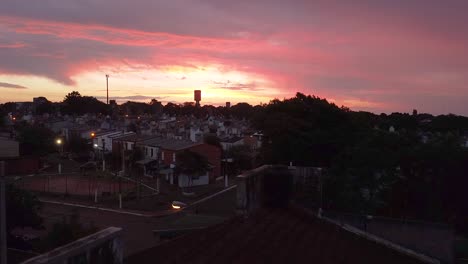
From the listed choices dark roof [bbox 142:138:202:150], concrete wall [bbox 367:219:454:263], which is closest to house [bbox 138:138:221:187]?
dark roof [bbox 142:138:202:150]

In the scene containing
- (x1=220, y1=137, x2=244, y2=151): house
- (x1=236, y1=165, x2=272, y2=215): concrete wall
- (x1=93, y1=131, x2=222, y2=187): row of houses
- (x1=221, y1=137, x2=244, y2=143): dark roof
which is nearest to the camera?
(x1=236, y1=165, x2=272, y2=215): concrete wall

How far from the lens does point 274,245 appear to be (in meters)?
5.29

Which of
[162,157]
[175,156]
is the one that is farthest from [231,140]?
[175,156]

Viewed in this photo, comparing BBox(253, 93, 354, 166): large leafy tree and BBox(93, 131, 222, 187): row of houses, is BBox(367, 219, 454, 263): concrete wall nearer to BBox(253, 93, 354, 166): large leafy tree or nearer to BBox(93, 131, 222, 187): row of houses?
BBox(253, 93, 354, 166): large leafy tree

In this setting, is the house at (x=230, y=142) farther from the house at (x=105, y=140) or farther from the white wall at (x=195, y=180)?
the house at (x=105, y=140)

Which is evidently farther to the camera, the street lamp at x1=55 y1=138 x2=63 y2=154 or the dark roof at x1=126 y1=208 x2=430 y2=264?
the street lamp at x1=55 y1=138 x2=63 y2=154

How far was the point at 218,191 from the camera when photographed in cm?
3209

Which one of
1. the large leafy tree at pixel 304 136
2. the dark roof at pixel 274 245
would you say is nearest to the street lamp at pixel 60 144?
the large leafy tree at pixel 304 136

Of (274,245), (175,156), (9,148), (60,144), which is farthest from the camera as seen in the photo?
(60,144)

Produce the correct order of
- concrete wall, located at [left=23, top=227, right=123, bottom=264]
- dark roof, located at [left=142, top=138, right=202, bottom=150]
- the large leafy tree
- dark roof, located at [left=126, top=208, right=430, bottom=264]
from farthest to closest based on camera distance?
dark roof, located at [left=142, top=138, right=202, bottom=150] → the large leafy tree → dark roof, located at [left=126, top=208, right=430, bottom=264] → concrete wall, located at [left=23, top=227, right=123, bottom=264]

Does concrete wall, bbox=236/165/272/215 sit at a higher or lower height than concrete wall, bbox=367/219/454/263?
higher

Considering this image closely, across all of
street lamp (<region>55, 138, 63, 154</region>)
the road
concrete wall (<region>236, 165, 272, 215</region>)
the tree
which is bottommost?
the road

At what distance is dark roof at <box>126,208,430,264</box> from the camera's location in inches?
187

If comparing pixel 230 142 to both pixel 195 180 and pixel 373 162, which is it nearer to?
pixel 195 180
